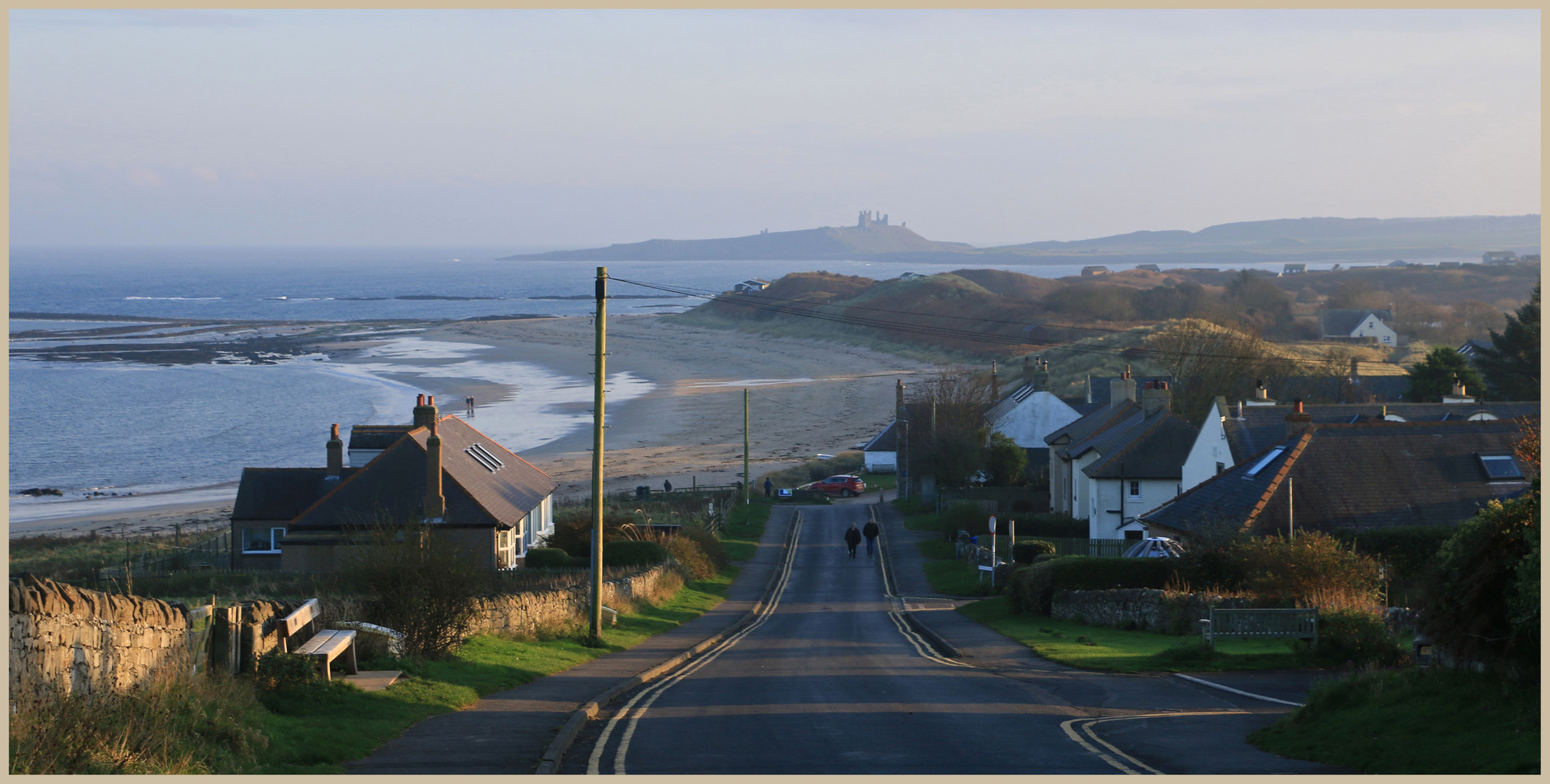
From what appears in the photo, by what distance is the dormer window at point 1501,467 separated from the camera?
30.3m

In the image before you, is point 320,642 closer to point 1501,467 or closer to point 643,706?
point 643,706

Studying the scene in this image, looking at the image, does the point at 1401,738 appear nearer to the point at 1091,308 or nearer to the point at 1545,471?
the point at 1545,471

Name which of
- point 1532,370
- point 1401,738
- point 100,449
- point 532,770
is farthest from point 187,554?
point 1532,370

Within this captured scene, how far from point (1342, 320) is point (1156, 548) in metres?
115

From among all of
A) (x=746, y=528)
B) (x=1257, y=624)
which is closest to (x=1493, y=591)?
(x=1257, y=624)

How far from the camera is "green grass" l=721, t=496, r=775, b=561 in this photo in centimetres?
4728

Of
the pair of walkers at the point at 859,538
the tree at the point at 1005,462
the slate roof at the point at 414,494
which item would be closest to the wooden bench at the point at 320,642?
the slate roof at the point at 414,494

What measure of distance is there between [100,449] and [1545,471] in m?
80.9

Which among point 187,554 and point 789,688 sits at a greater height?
point 789,688

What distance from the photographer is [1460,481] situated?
3025 centimetres

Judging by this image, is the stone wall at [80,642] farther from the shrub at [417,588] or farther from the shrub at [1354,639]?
the shrub at [1354,639]

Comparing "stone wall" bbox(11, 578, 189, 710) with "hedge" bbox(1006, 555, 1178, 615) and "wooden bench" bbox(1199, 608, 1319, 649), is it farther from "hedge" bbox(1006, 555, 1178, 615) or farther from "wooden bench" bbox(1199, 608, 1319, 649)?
"hedge" bbox(1006, 555, 1178, 615)

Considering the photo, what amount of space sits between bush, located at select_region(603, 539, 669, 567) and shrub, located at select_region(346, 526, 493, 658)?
17.6m

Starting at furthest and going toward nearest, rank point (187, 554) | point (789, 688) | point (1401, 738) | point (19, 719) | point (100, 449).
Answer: point (100, 449)
point (187, 554)
point (789, 688)
point (1401, 738)
point (19, 719)
